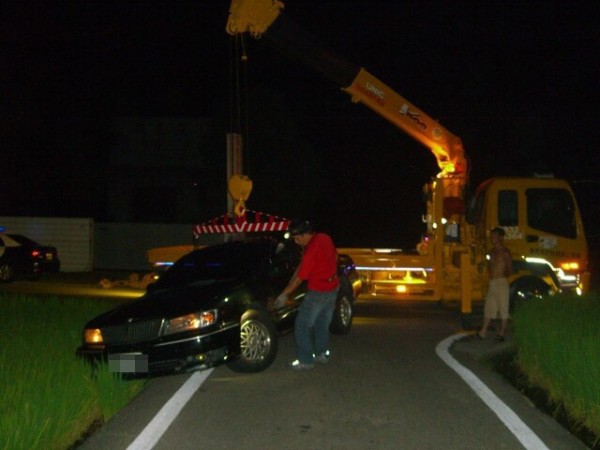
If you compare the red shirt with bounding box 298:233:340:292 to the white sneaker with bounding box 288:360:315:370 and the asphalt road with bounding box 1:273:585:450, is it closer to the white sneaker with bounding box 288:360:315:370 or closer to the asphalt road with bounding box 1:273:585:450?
the white sneaker with bounding box 288:360:315:370

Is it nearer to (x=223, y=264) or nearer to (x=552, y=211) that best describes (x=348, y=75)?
(x=552, y=211)

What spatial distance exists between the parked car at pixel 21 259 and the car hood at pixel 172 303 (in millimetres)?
15570

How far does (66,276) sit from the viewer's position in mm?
27312

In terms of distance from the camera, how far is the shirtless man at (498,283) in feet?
39.9

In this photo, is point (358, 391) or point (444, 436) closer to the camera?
point (444, 436)

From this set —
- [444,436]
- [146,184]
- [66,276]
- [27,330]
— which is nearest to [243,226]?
[27,330]

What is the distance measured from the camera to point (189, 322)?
874 cm

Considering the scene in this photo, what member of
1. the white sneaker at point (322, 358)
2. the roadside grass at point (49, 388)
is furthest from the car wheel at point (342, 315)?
the roadside grass at point (49, 388)

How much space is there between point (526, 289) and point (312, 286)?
623cm

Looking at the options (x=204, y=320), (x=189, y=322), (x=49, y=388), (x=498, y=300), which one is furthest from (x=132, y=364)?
(x=498, y=300)

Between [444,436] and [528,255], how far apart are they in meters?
8.31

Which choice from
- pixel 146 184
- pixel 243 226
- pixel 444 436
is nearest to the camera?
pixel 444 436

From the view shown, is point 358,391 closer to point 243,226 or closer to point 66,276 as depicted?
point 243,226

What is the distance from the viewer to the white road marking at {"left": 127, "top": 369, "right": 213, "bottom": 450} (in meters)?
6.71
